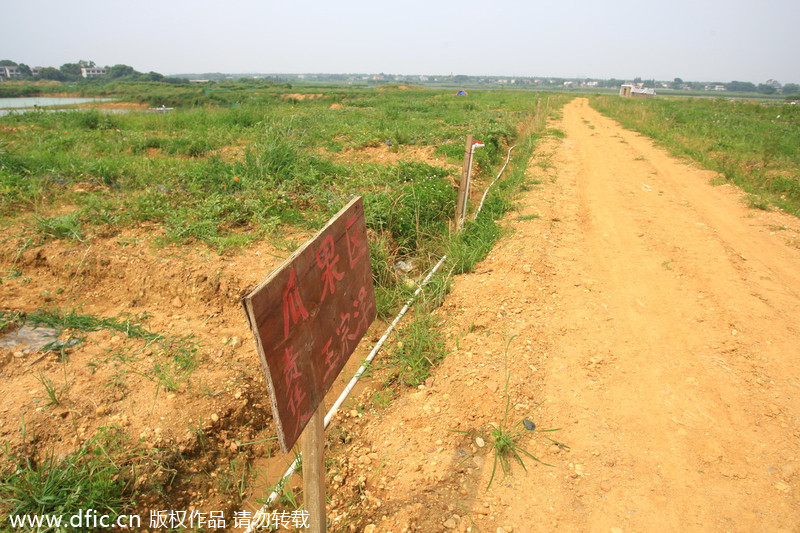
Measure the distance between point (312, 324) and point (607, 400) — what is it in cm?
232

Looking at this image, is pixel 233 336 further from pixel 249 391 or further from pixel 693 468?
pixel 693 468

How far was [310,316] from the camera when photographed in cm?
145

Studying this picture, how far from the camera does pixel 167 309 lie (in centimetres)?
387

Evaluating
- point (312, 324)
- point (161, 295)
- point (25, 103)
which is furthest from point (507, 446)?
point (25, 103)

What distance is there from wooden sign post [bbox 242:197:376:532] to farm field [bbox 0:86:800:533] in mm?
1030

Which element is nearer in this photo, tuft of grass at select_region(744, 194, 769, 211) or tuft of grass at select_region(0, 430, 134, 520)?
tuft of grass at select_region(0, 430, 134, 520)

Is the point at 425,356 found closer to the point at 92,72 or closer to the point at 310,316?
the point at 310,316

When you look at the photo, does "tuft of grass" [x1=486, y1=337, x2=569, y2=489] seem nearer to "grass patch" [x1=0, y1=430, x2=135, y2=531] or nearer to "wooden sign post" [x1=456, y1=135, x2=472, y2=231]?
"grass patch" [x1=0, y1=430, x2=135, y2=531]

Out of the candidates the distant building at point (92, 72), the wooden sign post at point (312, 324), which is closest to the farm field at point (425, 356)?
the wooden sign post at point (312, 324)

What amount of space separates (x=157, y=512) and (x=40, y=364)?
1437mm

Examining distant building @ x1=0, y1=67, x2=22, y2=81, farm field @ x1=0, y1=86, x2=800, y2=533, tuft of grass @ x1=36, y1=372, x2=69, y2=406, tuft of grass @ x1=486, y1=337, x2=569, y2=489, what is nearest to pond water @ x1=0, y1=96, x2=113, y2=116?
farm field @ x1=0, y1=86, x2=800, y2=533

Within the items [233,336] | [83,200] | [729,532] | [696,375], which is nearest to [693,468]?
[729,532]

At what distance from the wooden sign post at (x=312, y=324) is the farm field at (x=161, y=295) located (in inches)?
49.8

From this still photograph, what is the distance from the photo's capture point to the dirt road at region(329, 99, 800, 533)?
7.15 ft
